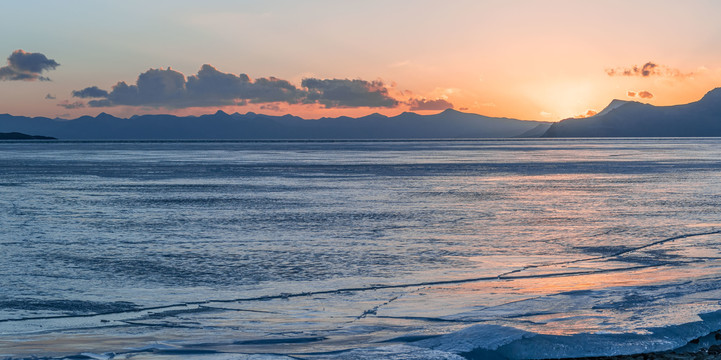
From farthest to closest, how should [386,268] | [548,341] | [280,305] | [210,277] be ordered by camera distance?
[386,268]
[210,277]
[280,305]
[548,341]

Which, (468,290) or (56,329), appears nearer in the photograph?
(56,329)

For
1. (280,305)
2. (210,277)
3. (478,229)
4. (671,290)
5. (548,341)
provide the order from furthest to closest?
(478,229) < (210,277) < (671,290) < (280,305) < (548,341)

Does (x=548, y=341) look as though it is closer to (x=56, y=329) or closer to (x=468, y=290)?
(x=468, y=290)

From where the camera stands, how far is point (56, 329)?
7.84 meters

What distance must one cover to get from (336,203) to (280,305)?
13181 millimetres

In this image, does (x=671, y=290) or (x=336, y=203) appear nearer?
(x=671, y=290)

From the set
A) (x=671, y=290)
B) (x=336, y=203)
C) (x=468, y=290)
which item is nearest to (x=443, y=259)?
(x=468, y=290)

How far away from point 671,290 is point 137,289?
757 centimetres

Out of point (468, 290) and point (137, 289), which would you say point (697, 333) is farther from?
point (137, 289)

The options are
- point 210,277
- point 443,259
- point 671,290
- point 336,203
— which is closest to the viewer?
point 671,290

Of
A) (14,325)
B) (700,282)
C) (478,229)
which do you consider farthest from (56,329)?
(478,229)

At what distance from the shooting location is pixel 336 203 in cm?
2209

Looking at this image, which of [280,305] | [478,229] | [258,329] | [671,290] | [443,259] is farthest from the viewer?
[478,229]

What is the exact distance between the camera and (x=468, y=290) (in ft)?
32.1
